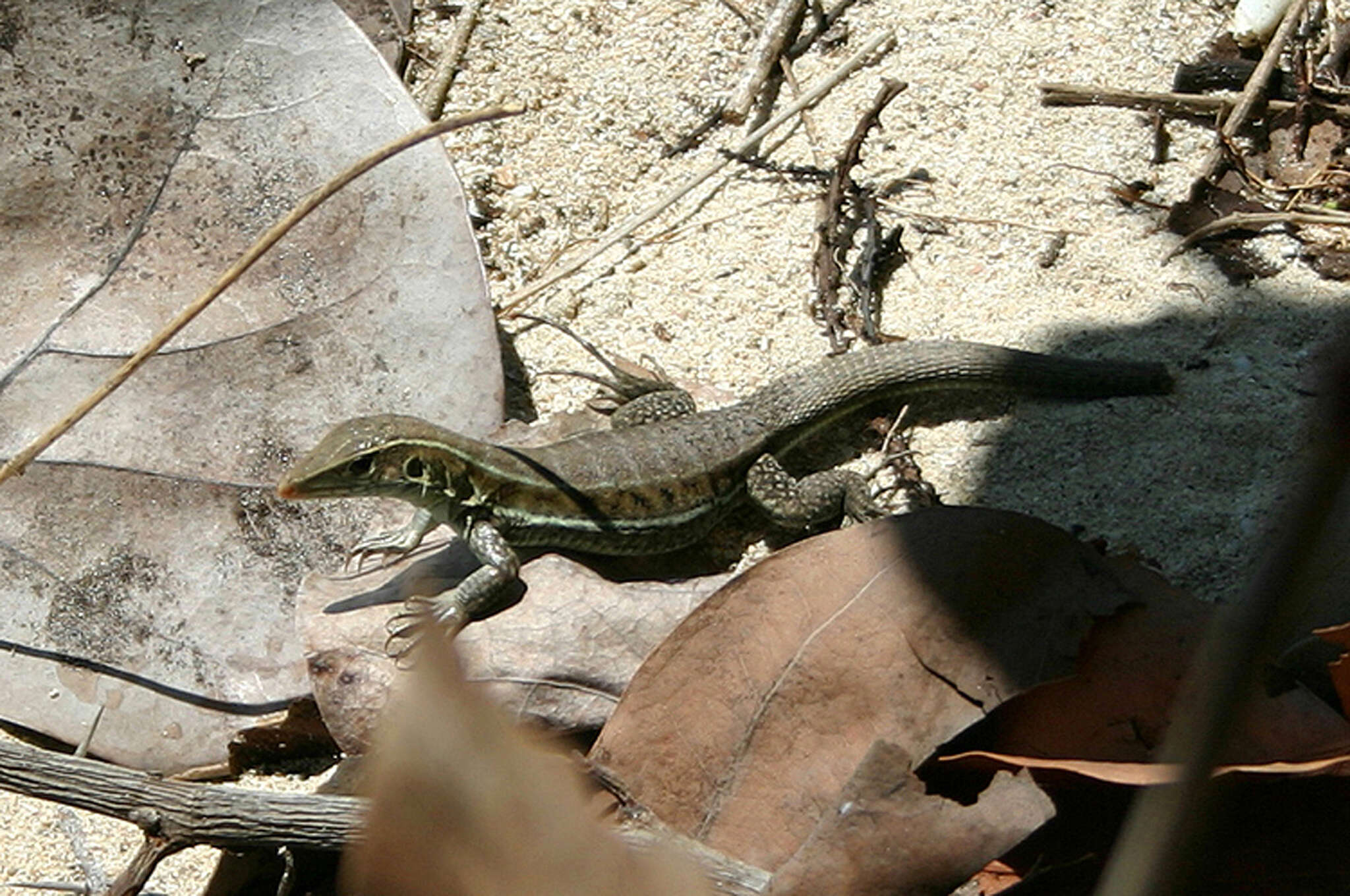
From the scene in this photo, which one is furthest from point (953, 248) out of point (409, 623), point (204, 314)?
point (204, 314)

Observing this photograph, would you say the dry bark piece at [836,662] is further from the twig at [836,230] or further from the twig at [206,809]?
the twig at [836,230]

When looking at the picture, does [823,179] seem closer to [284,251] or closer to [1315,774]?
[284,251]

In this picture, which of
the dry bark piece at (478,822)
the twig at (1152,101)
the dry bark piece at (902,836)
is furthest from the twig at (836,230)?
the dry bark piece at (478,822)

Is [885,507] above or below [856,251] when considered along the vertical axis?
below

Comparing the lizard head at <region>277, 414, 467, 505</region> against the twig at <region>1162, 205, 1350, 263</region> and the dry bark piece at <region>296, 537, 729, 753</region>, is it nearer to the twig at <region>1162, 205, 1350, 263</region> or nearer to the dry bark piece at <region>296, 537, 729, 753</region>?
the dry bark piece at <region>296, 537, 729, 753</region>

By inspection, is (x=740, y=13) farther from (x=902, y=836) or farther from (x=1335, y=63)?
(x=902, y=836)

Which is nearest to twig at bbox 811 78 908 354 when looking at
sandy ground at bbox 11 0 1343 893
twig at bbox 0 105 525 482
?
sandy ground at bbox 11 0 1343 893

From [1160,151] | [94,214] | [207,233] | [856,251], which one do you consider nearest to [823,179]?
[856,251]
